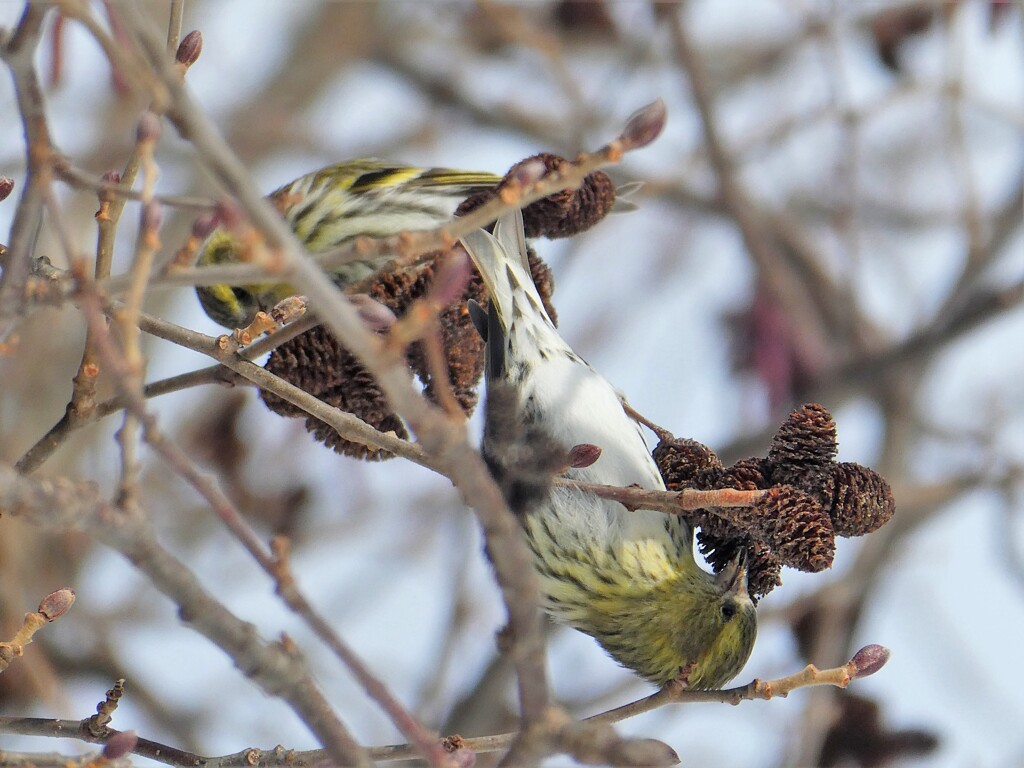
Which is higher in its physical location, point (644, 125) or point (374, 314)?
point (644, 125)

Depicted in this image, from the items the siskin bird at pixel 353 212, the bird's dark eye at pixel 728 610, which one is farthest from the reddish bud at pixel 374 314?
the siskin bird at pixel 353 212

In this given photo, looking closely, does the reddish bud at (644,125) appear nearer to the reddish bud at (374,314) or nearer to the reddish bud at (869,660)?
the reddish bud at (374,314)

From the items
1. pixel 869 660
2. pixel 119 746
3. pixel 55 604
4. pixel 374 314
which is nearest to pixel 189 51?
pixel 374 314

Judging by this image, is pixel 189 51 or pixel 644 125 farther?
pixel 189 51

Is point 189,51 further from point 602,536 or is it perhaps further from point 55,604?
point 602,536

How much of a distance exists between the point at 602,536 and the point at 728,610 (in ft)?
1.00

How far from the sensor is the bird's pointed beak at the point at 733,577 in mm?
2277

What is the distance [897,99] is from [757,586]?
3104mm

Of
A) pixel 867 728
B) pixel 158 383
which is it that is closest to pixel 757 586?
pixel 158 383

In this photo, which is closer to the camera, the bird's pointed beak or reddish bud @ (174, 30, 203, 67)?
reddish bud @ (174, 30, 203, 67)

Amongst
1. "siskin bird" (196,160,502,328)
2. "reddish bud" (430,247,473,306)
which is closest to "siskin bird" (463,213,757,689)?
"siskin bird" (196,160,502,328)

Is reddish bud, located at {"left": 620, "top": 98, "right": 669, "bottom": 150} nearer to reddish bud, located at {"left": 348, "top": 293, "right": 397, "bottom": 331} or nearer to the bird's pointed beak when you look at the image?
reddish bud, located at {"left": 348, "top": 293, "right": 397, "bottom": 331}

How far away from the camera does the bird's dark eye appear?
248 centimetres

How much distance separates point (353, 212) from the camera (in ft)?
10.7
